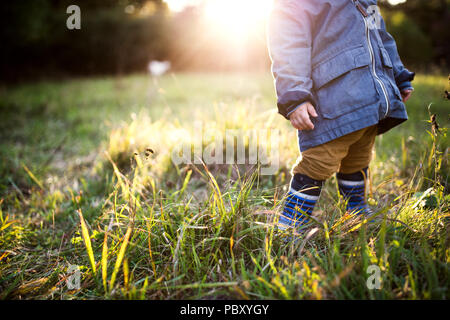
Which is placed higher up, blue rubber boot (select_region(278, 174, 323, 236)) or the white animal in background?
the white animal in background

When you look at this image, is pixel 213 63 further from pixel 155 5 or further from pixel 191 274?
pixel 191 274

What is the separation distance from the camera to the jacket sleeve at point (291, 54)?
4.21 ft

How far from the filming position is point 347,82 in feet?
4.23

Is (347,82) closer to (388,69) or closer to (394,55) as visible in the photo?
(388,69)

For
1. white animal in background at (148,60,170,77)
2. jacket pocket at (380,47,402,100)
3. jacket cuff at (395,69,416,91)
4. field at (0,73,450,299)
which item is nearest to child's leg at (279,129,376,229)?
field at (0,73,450,299)

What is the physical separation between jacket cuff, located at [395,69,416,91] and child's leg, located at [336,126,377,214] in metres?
0.31

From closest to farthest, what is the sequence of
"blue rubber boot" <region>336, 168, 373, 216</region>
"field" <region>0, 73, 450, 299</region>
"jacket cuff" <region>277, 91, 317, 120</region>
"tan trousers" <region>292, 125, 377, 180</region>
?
"field" <region>0, 73, 450, 299</region> < "jacket cuff" <region>277, 91, 317, 120</region> < "tan trousers" <region>292, 125, 377, 180</region> < "blue rubber boot" <region>336, 168, 373, 216</region>

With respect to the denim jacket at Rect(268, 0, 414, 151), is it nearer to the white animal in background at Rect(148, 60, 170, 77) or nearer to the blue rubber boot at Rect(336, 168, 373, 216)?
the blue rubber boot at Rect(336, 168, 373, 216)

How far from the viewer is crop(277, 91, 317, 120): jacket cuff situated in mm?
1262

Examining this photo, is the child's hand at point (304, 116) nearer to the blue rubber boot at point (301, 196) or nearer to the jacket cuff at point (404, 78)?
the blue rubber boot at point (301, 196)

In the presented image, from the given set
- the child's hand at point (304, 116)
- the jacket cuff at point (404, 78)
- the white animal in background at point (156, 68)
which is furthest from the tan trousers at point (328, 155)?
the white animal in background at point (156, 68)

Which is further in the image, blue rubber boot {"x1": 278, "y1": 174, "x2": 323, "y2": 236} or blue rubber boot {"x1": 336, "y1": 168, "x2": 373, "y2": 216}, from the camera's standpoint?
blue rubber boot {"x1": 336, "y1": 168, "x2": 373, "y2": 216}

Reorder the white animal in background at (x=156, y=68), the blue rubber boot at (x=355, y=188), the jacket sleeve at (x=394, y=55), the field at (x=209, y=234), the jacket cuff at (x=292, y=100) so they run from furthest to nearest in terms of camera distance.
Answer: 1. the white animal in background at (x=156, y=68)
2. the blue rubber boot at (x=355, y=188)
3. the jacket sleeve at (x=394, y=55)
4. the jacket cuff at (x=292, y=100)
5. the field at (x=209, y=234)
